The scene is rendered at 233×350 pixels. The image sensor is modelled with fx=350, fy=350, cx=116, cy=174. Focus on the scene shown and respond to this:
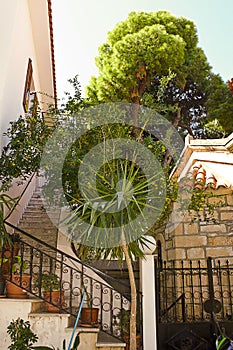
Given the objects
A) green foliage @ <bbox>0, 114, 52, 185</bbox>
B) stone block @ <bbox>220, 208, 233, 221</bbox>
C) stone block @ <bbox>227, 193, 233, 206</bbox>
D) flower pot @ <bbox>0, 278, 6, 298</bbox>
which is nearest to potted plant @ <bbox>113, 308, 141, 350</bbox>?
flower pot @ <bbox>0, 278, 6, 298</bbox>

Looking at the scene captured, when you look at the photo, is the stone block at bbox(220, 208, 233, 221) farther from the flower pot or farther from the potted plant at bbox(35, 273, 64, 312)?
the flower pot

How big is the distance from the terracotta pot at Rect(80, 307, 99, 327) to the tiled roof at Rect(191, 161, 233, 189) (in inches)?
99.4

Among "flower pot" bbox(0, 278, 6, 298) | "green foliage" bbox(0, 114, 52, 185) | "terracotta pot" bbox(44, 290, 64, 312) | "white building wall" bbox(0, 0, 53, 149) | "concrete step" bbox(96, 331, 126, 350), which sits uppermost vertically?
"white building wall" bbox(0, 0, 53, 149)

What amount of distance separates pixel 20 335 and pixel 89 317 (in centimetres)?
107

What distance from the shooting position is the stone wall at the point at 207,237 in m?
6.26

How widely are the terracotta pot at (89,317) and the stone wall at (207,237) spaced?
2329 millimetres

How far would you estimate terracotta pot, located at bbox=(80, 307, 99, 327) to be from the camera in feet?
14.4

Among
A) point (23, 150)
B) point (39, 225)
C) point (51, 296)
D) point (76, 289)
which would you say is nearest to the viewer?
point (51, 296)

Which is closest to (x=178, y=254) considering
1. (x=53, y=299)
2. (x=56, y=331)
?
(x=53, y=299)

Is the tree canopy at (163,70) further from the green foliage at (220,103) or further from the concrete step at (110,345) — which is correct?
the concrete step at (110,345)

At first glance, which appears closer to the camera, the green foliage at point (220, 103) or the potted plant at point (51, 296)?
the potted plant at point (51, 296)

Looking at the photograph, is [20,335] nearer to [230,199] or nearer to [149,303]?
[149,303]

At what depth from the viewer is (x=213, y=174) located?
21.6 ft

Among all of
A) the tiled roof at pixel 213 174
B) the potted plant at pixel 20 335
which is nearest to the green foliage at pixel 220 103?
the tiled roof at pixel 213 174
